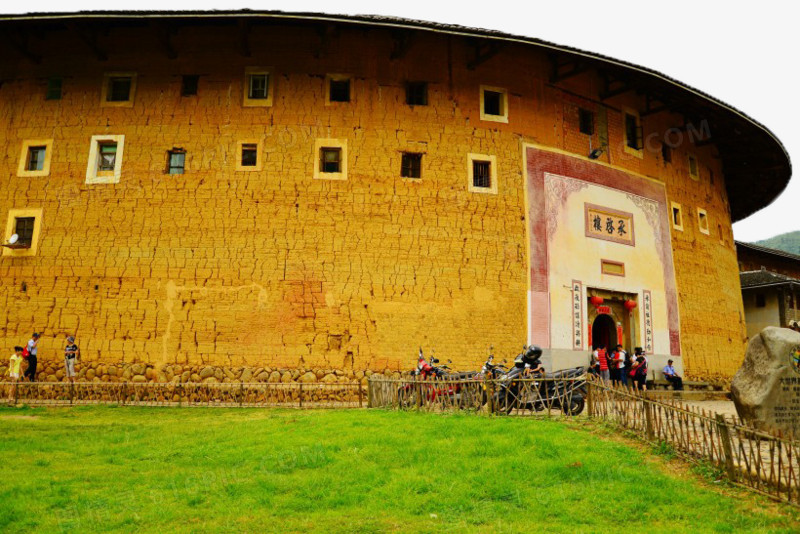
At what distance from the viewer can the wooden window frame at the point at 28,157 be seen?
15.8m

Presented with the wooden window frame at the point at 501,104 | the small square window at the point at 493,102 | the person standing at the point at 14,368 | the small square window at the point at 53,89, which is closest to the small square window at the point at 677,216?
the wooden window frame at the point at 501,104

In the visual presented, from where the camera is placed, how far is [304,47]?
16016mm

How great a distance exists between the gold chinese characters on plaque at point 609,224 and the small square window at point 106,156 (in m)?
11.8

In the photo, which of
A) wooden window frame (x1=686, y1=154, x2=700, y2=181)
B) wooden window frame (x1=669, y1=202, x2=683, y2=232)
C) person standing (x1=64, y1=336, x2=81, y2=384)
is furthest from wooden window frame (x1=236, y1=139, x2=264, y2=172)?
wooden window frame (x1=686, y1=154, x2=700, y2=181)

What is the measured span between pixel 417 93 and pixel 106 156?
770 cm

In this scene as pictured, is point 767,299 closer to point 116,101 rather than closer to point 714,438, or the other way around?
point 714,438

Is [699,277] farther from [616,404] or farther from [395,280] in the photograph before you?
[616,404]

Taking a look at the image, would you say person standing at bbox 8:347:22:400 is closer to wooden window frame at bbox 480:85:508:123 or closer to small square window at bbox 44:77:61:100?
small square window at bbox 44:77:61:100

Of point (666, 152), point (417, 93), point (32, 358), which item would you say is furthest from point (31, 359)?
point (666, 152)

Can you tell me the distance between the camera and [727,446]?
6.07 meters

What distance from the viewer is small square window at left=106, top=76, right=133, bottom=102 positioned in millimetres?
16109

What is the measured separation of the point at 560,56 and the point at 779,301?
1525 cm

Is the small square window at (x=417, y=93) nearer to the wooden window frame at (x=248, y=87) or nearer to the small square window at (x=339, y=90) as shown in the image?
the small square window at (x=339, y=90)

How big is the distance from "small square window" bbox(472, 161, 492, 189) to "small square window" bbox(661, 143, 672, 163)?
663cm
